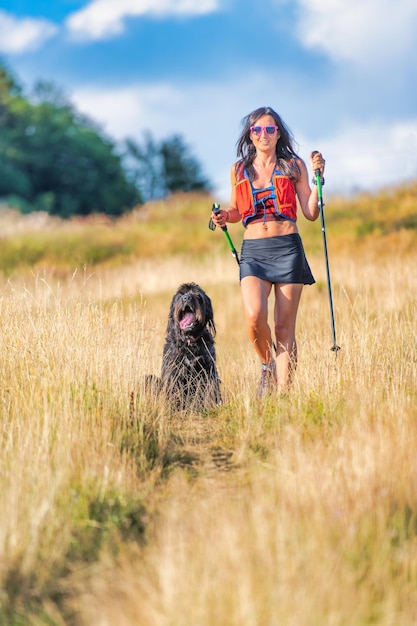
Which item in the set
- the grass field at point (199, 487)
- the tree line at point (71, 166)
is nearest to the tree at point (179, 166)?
the tree line at point (71, 166)

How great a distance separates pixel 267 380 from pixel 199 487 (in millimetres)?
1922

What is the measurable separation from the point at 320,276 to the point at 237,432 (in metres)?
9.01

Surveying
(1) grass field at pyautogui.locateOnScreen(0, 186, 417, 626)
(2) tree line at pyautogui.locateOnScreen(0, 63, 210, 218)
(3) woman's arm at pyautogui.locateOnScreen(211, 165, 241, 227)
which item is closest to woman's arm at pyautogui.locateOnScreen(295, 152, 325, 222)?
(3) woman's arm at pyautogui.locateOnScreen(211, 165, 241, 227)

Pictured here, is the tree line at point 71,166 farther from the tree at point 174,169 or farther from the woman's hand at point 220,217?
the woman's hand at point 220,217

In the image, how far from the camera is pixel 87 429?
191 inches

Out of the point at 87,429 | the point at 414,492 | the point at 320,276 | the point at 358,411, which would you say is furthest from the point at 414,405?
the point at 320,276

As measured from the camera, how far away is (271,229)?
20.0ft

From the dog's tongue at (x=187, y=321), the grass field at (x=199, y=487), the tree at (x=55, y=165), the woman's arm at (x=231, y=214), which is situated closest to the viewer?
the grass field at (x=199, y=487)

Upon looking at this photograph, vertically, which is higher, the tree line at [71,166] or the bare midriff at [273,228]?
the tree line at [71,166]

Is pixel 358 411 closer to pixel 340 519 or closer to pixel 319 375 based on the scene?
pixel 319 375

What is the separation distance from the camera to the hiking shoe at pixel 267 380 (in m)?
6.15

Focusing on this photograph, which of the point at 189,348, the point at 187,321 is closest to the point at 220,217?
the point at 187,321

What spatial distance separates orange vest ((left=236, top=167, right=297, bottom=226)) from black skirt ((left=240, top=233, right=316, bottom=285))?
0.65 ft

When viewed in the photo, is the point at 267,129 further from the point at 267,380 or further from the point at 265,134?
the point at 267,380
